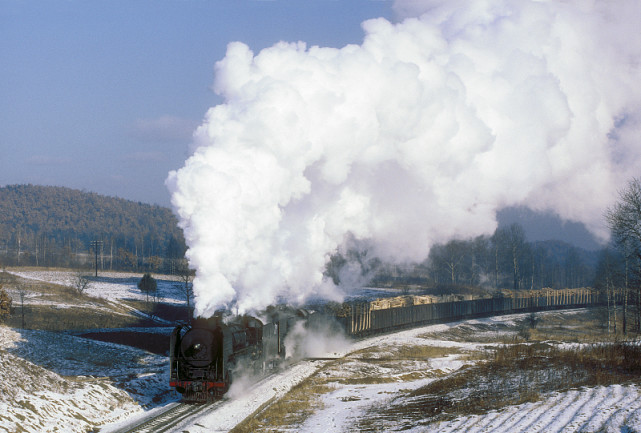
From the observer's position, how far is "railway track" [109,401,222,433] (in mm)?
19384

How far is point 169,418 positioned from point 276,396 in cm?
594

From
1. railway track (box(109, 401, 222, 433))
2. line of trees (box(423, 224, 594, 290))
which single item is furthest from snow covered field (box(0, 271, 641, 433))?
line of trees (box(423, 224, 594, 290))

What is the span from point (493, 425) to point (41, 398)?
1629cm

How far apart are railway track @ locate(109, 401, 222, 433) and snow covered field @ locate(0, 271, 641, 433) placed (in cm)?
51

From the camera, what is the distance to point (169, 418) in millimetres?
20984

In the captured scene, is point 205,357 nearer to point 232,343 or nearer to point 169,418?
point 232,343

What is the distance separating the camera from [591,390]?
2080cm

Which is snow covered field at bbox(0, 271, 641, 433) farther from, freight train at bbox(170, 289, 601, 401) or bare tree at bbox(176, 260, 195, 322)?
bare tree at bbox(176, 260, 195, 322)

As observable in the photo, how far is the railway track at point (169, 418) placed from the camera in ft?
63.6

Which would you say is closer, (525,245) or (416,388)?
(416,388)

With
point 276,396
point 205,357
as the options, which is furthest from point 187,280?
point 205,357

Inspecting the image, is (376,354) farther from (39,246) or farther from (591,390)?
(39,246)

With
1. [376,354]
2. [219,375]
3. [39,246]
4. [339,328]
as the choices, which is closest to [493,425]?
[219,375]

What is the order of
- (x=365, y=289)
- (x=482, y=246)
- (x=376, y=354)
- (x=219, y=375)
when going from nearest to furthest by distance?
(x=219, y=375) → (x=376, y=354) → (x=365, y=289) → (x=482, y=246)
